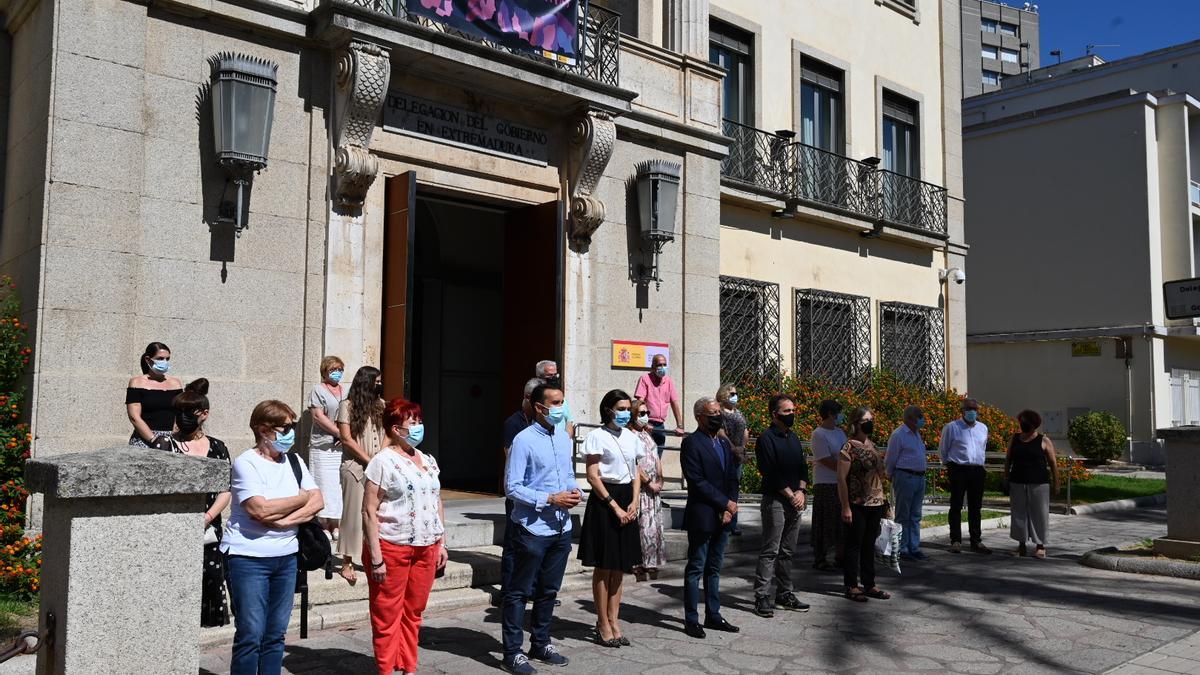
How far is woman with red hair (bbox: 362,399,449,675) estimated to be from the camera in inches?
223

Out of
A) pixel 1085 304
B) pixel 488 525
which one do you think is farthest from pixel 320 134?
pixel 1085 304

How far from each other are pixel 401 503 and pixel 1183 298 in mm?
8501

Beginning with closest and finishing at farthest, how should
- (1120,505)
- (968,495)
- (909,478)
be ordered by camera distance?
(909,478) < (968,495) < (1120,505)

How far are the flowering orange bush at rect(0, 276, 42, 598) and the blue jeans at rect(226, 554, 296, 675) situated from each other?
3.14 metres

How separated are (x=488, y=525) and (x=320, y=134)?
434 cm

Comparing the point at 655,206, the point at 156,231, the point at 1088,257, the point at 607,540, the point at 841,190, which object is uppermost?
the point at 1088,257

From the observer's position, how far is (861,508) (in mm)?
8609

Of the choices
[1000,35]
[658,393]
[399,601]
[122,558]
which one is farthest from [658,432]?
[1000,35]

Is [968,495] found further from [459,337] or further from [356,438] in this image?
[459,337]

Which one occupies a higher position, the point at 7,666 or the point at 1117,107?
the point at 1117,107

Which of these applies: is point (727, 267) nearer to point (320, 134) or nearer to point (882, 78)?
point (882, 78)

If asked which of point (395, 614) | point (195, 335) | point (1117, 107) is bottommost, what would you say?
point (395, 614)

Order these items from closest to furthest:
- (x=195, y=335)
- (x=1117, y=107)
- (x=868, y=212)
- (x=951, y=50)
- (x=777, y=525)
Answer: (x=777, y=525)
(x=195, y=335)
(x=868, y=212)
(x=951, y=50)
(x=1117, y=107)

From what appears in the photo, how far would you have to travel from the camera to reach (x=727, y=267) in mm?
16391
